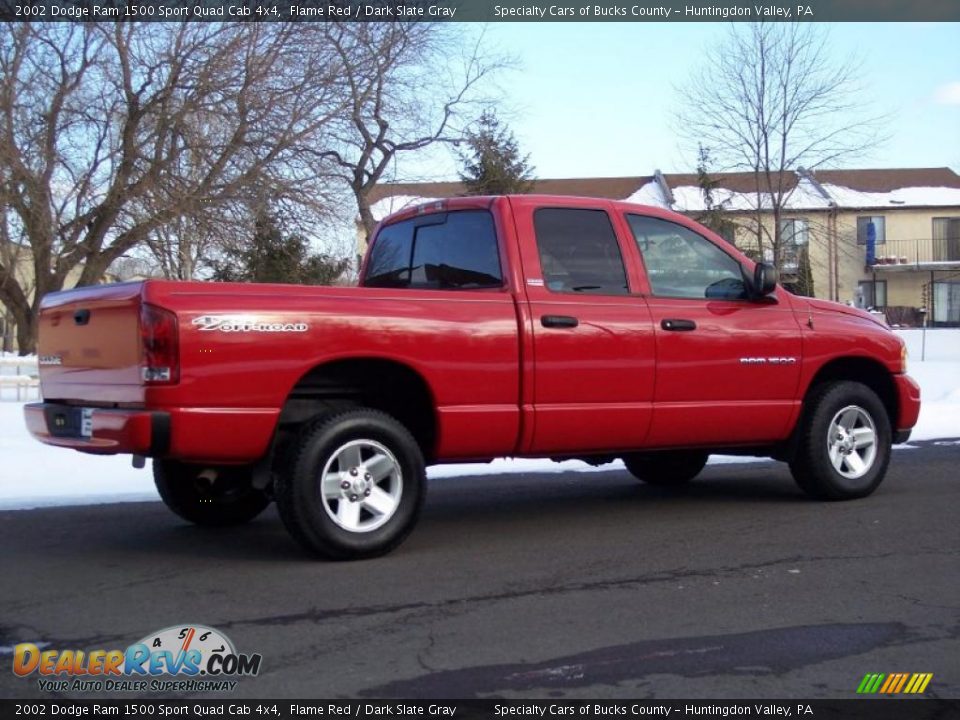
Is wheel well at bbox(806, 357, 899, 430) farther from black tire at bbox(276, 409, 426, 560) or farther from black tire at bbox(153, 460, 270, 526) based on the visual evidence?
black tire at bbox(153, 460, 270, 526)

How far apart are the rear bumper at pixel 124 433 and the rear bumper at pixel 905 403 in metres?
5.12

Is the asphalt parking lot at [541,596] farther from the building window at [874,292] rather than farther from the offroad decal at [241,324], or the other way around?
the building window at [874,292]

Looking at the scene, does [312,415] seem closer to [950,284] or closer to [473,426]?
[473,426]

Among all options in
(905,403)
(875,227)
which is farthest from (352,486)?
(875,227)

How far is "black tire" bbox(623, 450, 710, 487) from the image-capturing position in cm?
843

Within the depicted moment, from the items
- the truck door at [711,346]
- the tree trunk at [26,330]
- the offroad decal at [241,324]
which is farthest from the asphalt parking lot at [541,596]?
the tree trunk at [26,330]

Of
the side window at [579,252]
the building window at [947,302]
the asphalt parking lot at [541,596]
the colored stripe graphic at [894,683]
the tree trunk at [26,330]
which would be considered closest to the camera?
the colored stripe graphic at [894,683]

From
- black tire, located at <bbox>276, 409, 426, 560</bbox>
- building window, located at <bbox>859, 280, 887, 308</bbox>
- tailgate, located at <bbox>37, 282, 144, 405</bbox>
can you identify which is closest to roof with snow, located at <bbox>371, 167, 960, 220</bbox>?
building window, located at <bbox>859, 280, 887, 308</bbox>

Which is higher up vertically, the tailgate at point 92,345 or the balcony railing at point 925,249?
the balcony railing at point 925,249

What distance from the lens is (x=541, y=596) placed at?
5203 millimetres

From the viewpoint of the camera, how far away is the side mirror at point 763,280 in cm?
706

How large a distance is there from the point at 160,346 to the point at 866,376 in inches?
197
